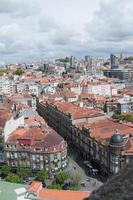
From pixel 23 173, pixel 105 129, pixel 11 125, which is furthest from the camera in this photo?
pixel 11 125

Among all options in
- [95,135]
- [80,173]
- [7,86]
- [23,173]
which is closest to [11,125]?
[23,173]

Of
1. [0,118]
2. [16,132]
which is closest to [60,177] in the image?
[16,132]

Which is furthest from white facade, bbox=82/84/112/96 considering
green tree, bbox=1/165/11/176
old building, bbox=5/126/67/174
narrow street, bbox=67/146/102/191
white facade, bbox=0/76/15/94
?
green tree, bbox=1/165/11/176

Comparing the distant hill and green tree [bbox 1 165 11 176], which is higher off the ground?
the distant hill

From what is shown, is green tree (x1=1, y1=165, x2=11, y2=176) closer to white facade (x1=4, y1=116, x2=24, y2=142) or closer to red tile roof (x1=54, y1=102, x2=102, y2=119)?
white facade (x1=4, y1=116, x2=24, y2=142)

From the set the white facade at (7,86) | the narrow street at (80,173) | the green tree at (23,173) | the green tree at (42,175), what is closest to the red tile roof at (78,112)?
the narrow street at (80,173)

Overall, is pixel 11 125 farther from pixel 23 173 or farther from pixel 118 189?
pixel 118 189

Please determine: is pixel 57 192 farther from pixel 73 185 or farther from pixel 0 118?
pixel 0 118
